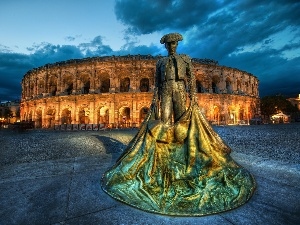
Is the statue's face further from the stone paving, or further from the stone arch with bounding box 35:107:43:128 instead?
the stone arch with bounding box 35:107:43:128

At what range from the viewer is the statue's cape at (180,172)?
2260mm

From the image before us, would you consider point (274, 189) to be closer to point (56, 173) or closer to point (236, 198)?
Answer: point (236, 198)

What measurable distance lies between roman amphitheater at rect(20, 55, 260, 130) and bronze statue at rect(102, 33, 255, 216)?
1927 centimetres

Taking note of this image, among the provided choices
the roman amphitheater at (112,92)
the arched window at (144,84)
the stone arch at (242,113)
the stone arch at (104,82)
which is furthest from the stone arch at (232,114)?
the stone arch at (104,82)

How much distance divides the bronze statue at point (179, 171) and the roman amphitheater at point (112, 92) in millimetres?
19266

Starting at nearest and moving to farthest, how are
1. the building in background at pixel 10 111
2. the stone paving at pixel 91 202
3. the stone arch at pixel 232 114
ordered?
the stone paving at pixel 91 202, the stone arch at pixel 232 114, the building in background at pixel 10 111

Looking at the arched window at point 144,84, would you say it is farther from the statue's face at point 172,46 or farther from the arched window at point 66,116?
the statue's face at point 172,46

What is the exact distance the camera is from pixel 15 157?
5.44 m

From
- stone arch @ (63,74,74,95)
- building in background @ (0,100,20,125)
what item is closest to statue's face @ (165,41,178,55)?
stone arch @ (63,74,74,95)

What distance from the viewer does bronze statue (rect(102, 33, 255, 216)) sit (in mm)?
2240

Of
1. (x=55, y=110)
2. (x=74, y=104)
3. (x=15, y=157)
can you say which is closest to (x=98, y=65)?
(x=74, y=104)

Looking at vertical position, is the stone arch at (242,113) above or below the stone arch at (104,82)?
below

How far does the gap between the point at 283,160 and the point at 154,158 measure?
3655 mm

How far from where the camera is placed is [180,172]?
8.80 ft
